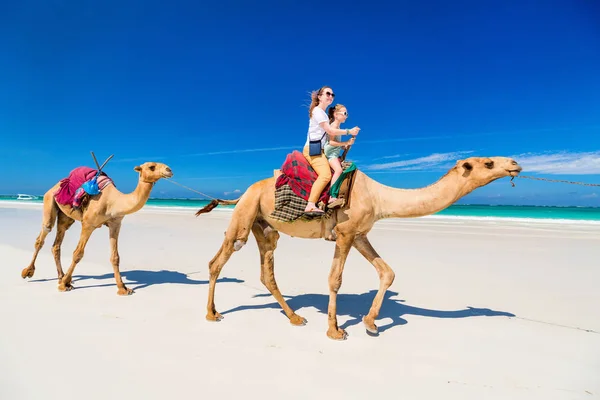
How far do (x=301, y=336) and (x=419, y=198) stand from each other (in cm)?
213

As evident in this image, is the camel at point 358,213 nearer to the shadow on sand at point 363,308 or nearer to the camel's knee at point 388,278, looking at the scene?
the camel's knee at point 388,278

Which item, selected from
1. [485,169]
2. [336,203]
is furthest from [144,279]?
[485,169]

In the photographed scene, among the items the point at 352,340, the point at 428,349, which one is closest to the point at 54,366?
the point at 352,340

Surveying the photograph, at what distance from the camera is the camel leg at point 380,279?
4.36 m

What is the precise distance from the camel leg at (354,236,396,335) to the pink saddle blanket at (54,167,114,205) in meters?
4.68

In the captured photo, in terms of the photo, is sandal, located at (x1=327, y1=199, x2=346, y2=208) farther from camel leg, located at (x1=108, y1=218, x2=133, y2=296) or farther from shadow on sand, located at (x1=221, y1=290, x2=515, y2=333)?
camel leg, located at (x1=108, y1=218, x2=133, y2=296)

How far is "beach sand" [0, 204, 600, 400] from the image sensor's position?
3037mm

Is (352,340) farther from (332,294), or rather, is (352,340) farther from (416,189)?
(416,189)

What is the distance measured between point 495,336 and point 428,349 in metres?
0.96

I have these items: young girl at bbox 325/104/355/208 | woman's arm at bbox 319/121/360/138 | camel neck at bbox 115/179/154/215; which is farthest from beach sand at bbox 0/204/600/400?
woman's arm at bbox 319/121/360/138

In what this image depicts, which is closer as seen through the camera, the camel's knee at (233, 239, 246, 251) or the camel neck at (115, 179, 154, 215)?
the camel's knee at (233, 239, 246, 251)

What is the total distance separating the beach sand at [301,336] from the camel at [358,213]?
45 cm

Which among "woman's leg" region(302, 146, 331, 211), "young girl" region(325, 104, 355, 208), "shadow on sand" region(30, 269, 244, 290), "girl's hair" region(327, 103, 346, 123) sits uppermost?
"girl's hair" region(327, 103, 346, 123)

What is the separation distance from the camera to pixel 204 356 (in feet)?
11.8
